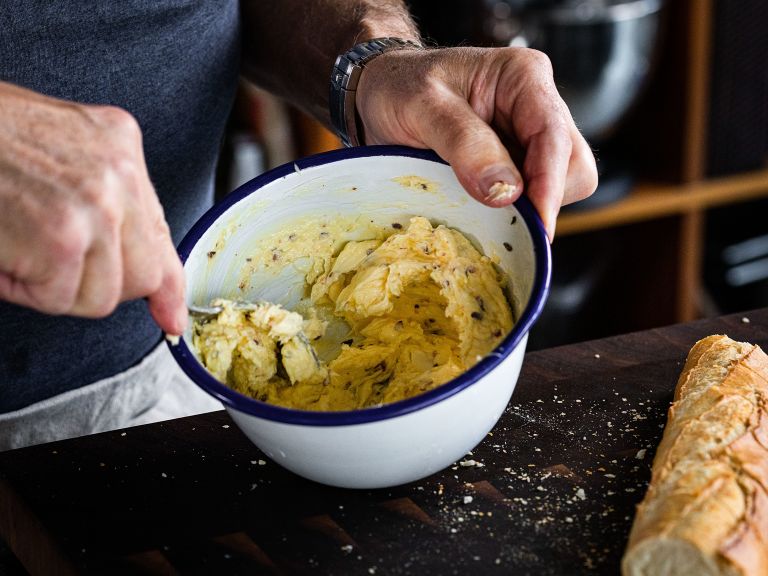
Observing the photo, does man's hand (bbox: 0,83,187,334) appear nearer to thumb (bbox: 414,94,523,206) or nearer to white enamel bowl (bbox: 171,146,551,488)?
white enamel bowl (bbox: 171,146,551,488)

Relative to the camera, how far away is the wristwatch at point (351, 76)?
48.6 inches

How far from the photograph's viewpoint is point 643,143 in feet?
8.41

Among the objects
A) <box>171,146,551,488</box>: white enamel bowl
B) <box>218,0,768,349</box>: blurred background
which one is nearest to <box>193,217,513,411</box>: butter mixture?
<box>171,146,551,488</box>: white enamel bowl

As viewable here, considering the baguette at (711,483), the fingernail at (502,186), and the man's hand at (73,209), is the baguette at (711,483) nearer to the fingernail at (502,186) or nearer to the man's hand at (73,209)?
the fingernail at (502,186)

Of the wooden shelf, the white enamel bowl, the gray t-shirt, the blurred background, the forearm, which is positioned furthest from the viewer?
the wooden shelf

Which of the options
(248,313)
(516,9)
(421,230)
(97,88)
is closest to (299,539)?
(248,313)

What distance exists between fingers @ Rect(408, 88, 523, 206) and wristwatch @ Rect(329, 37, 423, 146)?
19 centimetres

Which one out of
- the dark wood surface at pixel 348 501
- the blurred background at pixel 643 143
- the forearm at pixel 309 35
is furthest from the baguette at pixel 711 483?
the blurred background at pixel 643 143

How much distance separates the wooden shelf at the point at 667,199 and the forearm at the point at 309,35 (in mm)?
1128

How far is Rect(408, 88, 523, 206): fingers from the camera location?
998 mm

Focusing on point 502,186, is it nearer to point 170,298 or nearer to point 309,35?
point 170,298

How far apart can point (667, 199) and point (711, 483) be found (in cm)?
171

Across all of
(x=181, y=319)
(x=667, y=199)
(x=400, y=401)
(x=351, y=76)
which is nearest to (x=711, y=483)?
(x=400, y=401)

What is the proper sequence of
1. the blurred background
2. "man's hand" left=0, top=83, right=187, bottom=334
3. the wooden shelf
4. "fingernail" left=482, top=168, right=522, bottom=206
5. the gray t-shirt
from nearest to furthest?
"man's hand" left=0, top=83, right=187, bottom=334 → "fingernail" left=482, top=168, right=522, bottom=206 → the gray t-shirt → the blurred background → the wooden shelf
